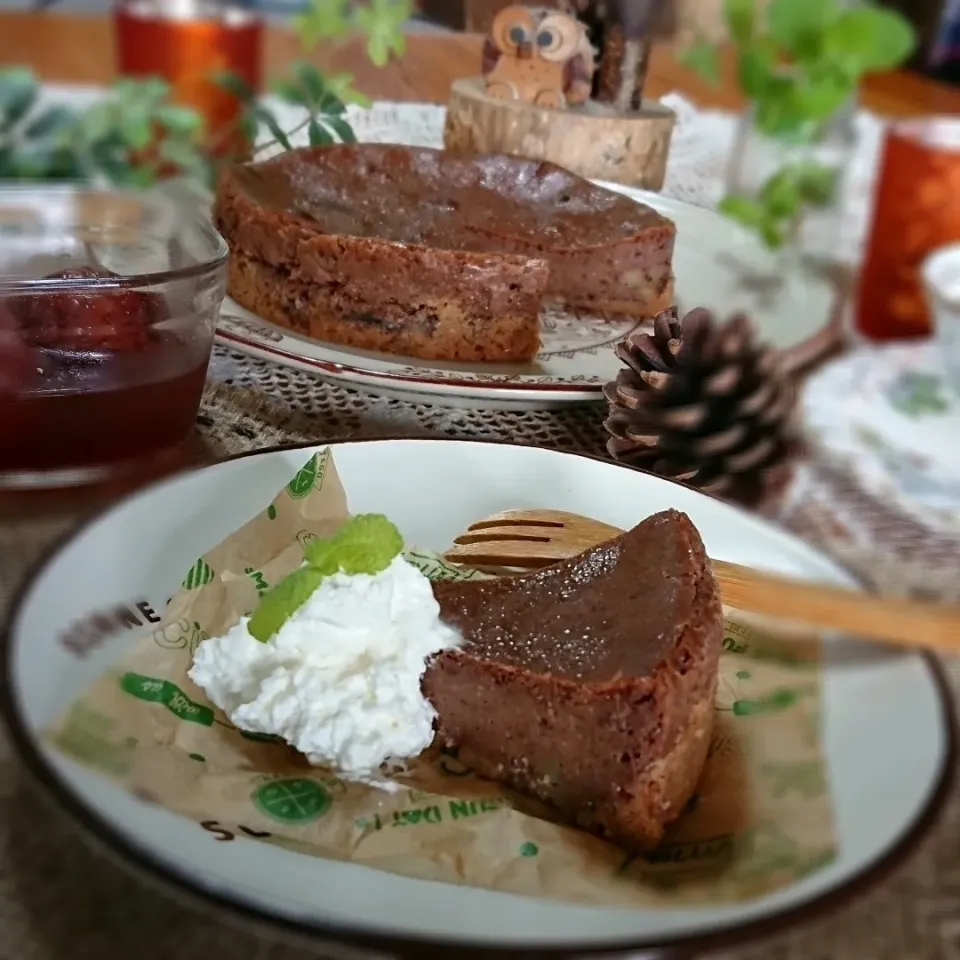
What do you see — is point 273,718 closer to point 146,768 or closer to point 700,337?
point 146,768

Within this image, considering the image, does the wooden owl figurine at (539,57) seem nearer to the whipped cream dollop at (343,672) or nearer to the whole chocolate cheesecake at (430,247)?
the whole chocolate cheesecake at (430,247)

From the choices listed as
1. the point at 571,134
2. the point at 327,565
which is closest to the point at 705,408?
the point at 327,565

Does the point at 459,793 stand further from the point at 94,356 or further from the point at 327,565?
the point at 94,356

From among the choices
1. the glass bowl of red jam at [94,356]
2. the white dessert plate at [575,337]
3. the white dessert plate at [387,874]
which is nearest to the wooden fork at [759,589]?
the white dessert plate at [387,874]

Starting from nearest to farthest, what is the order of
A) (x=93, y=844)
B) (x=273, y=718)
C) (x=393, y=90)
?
(x=93, y=844) → (x=273, y=718) → (x=393, y=90)

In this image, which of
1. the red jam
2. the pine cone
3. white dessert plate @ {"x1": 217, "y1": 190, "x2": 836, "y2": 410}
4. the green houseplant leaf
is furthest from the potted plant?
the pine cone

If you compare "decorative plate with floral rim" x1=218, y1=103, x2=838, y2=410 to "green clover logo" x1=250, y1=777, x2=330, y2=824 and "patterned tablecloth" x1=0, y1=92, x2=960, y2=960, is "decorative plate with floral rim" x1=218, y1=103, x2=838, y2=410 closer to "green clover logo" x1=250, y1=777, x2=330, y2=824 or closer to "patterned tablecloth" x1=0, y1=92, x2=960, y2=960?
"patterned tablecloth" x1=0, y1=92, x2=960, y2=960

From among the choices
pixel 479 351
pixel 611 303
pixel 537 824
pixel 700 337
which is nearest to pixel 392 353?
pixel 479 351
